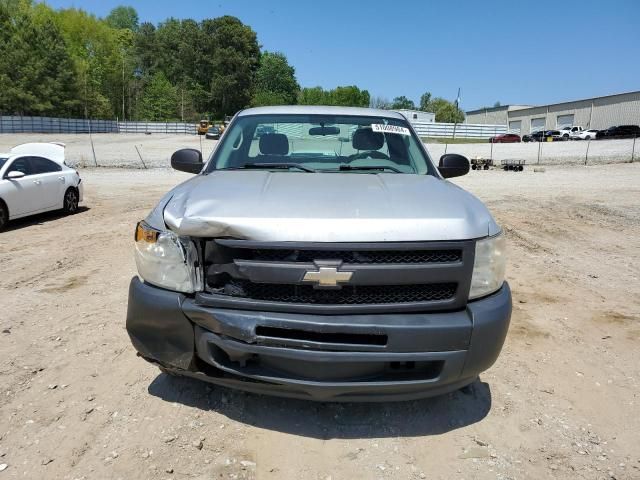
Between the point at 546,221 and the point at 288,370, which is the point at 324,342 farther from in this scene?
the point at 546,221

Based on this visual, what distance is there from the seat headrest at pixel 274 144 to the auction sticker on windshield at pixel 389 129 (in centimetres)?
76

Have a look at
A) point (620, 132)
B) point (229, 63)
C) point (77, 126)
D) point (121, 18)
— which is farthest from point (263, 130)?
point (121, 18)

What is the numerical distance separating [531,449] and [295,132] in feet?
9.33

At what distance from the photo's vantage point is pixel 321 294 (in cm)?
230

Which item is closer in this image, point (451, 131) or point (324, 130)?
point (324, 130)

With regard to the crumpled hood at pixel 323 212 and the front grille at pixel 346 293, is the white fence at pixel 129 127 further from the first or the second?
the front grille at pixel 346 293

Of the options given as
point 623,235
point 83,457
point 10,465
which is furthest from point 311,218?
point 623,235

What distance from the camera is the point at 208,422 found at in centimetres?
271

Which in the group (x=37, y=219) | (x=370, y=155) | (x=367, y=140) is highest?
(x=367, y=140)

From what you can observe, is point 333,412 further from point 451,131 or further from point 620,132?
point 451,131

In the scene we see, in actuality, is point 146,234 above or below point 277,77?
below

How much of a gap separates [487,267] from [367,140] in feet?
5.96

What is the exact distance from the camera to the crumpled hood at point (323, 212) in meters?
2.26

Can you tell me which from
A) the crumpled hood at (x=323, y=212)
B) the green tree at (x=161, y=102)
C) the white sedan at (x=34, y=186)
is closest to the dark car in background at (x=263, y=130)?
the crumpled hood at (x=323, y=212)
